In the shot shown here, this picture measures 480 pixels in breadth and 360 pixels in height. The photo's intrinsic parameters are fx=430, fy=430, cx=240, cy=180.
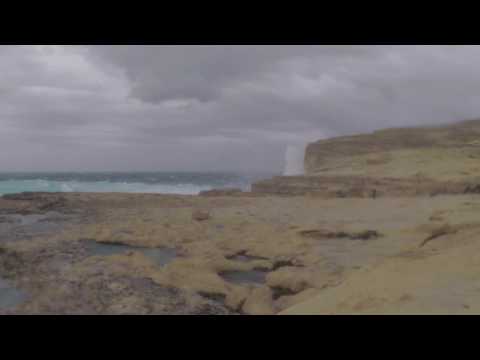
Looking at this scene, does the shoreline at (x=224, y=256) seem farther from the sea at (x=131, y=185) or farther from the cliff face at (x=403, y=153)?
the sea at (x=131, y=185)

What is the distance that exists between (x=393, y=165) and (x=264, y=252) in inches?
859

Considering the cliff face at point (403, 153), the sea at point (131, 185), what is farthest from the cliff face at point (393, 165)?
the sea at point (131, 185)

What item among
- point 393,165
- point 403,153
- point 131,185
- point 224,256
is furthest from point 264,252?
point 131,185

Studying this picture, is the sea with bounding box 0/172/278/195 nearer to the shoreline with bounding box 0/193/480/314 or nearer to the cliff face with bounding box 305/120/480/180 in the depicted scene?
the cliff face with bounding box 305/120/480/180

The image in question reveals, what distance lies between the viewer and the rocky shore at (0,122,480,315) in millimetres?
6133

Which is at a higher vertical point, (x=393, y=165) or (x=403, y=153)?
(x=403, y=153)

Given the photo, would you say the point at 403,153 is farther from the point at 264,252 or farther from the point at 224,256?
the point at 224,256

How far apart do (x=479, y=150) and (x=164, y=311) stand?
105ft

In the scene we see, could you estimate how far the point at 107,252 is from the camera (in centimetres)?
1405

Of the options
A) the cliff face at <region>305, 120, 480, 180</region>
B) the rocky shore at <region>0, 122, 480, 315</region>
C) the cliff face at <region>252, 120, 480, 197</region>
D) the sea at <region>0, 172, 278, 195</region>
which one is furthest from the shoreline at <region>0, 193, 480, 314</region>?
the sea at <region>0, 172, 278, 195</region>

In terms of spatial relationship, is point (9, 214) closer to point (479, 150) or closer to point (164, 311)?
point (164, 311)

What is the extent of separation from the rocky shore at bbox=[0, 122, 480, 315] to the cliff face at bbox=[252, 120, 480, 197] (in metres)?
0.16

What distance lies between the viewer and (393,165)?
31.6 meters

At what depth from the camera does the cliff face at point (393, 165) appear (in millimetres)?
24672
